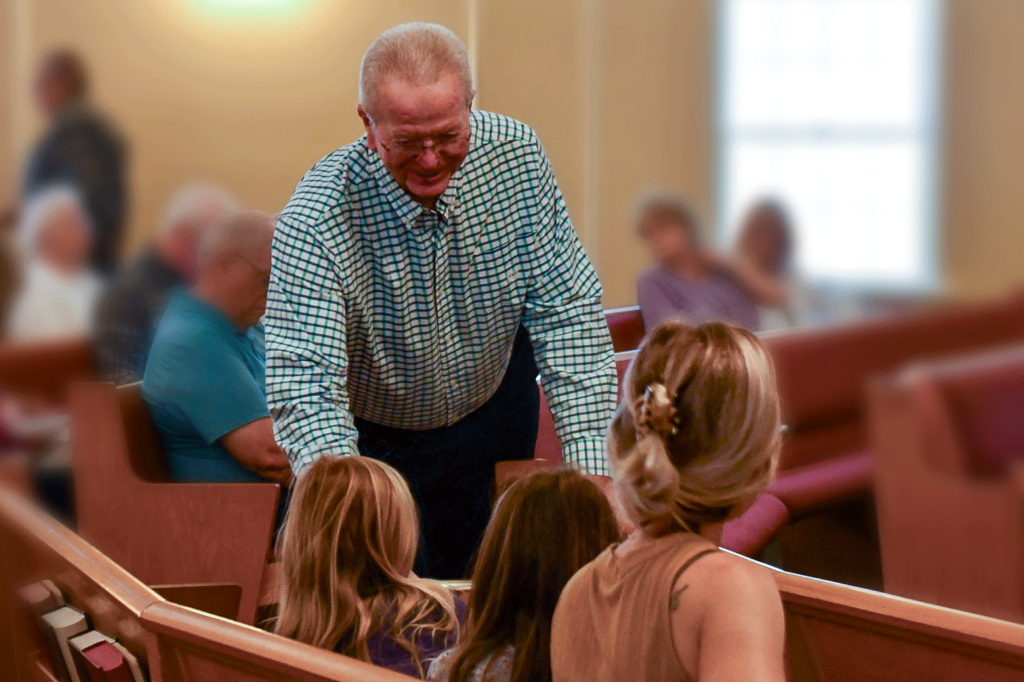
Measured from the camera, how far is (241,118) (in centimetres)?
168

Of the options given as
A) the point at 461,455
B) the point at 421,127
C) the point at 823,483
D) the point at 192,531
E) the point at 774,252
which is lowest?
the point at 823,483

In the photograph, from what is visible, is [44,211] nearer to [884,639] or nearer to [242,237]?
[242,237]

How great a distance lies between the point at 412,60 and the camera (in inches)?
47.9

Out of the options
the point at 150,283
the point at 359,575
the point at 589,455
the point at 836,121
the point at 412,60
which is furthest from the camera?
the point at 836,121

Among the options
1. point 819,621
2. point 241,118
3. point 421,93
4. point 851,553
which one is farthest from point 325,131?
point 851,553

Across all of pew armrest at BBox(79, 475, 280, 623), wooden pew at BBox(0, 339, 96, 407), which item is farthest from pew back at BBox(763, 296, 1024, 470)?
wooden pew at BBox(0, 339, 96, 407)

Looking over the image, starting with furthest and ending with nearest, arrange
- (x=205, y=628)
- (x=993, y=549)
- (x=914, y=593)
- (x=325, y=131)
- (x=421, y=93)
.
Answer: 1. (x=914, y=593)
2. (x=993, y=549)
3. (x=325, y=131)
4. (x=421, y=93)
5. (x=205, y=628)

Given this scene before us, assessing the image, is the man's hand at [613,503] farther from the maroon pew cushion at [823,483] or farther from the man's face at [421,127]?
the maroon pew cushion at [823,483]

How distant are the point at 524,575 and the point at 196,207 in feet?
2.94

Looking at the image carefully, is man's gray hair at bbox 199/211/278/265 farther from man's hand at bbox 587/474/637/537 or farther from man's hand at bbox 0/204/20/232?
man's hand at bbox 587/474/637/537

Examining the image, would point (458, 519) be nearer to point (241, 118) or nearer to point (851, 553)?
point (241, 118)

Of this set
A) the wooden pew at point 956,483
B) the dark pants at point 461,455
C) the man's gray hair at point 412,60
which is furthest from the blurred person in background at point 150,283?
the wooden pew at point 956,483

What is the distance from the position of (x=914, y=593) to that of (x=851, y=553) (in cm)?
14

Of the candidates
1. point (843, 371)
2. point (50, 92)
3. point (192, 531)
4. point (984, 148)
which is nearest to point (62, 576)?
point (192, 531)
